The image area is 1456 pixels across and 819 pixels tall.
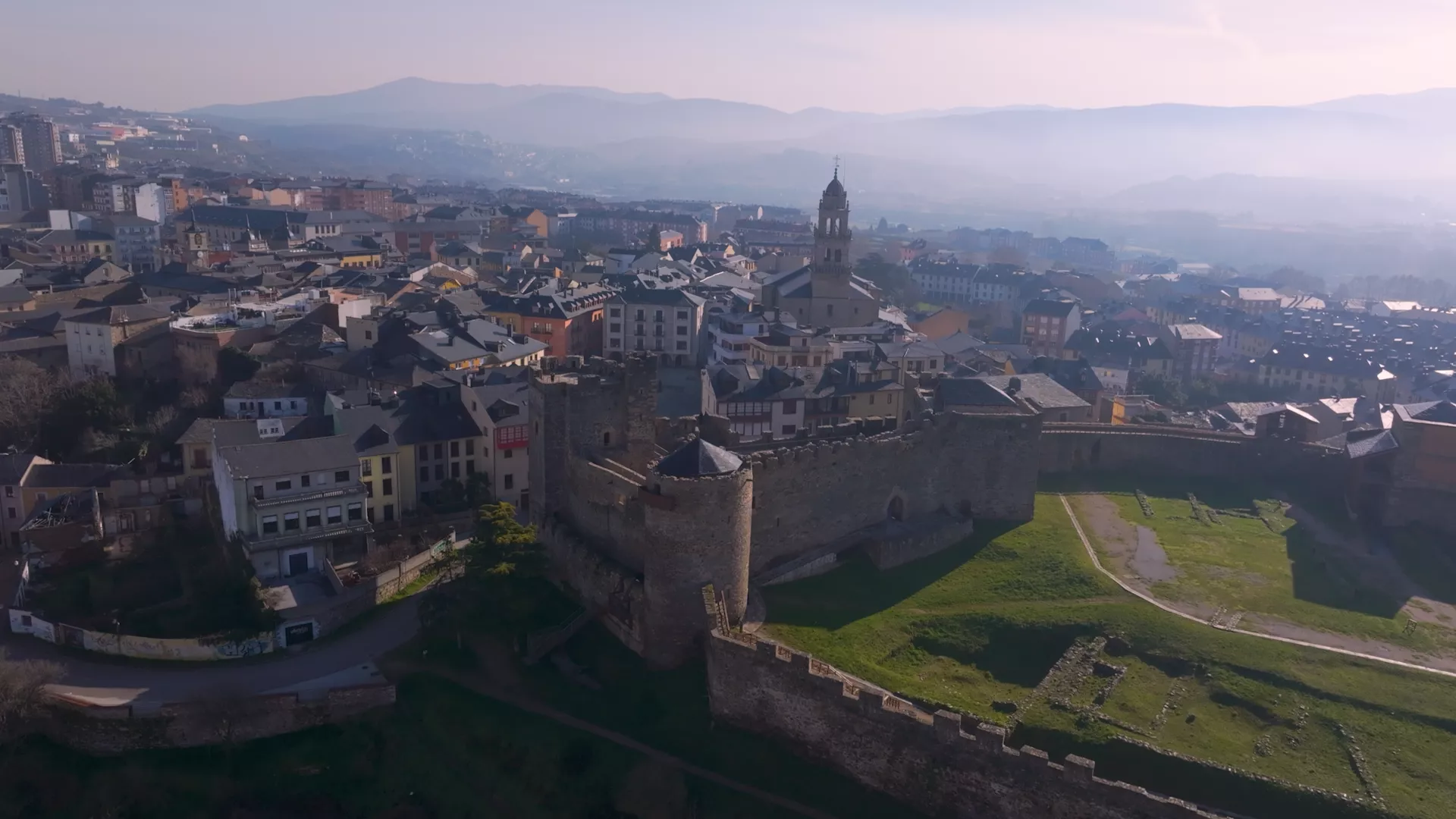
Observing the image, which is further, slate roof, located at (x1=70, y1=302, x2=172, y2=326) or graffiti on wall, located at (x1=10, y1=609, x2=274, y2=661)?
slate roof, located at (x1=70, y1=302, x2=172, y2=326)

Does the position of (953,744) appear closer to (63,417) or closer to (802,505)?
(802,505)

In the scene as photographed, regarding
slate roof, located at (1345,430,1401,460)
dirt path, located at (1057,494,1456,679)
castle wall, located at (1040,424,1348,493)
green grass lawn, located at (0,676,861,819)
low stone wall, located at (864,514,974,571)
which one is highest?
slate roof, located at (1345,430,1401,460)

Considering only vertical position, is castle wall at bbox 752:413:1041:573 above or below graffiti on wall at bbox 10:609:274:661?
above

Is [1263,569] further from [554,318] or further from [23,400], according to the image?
[23,400]

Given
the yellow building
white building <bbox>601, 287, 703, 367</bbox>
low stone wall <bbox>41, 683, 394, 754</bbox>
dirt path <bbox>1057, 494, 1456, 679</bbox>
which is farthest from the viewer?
the yellow building

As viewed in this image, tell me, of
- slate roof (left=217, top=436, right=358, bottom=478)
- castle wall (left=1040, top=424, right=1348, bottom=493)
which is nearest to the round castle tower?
slate roof (left=217, top=436, right=358, bottom=478)

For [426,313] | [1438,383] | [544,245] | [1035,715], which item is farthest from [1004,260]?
[1035,715]

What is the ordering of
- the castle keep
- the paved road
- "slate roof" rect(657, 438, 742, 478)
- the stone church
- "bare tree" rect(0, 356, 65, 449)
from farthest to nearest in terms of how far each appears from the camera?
the stone church, "bare tree" rect(0, 356, 65, 449), the paved road, the castle keep, "slate roof" rect(657, 438, 742, 478)

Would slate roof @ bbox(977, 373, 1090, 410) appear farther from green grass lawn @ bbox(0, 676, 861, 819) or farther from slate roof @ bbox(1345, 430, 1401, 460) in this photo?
green grass lawn @ bbox(0, 676, 861, 819)
